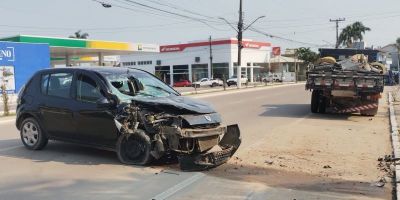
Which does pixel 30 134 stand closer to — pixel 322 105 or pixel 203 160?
pixel 203 160

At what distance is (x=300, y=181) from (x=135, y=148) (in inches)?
105

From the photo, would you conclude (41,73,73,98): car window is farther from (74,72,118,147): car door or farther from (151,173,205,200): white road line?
(151,173,205,200): white road line

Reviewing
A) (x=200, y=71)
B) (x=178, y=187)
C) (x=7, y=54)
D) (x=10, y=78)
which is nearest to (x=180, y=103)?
(x=178, y=187)

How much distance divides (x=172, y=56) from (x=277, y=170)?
76.3 metres

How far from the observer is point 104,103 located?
8367 mm

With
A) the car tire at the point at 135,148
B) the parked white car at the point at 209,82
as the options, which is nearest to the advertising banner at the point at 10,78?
the car tire at the point at 135,148

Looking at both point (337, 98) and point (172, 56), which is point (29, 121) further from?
point (172, 56)

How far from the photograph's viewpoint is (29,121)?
955 cm

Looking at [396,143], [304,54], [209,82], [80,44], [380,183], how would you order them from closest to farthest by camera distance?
[380,183] < [396,143] < [80,44] < [209,82] < [304,54]

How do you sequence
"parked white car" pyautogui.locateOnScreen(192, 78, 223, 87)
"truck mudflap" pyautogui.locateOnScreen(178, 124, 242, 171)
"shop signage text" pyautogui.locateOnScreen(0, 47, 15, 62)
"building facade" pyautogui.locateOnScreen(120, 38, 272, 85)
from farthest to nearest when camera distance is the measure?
"building facade" pyautogui.locateOnScreen(120, 38, 272, 85) < "parked white car" pyautogui.locateOnScreen(192, 78, 223, 87) < "shop signage text" pyautogui.locateOnScreen(0, 47, 15, 62) < "truck mudflap" pyautogui.locateOnScreen(178, 124, 242, 171)

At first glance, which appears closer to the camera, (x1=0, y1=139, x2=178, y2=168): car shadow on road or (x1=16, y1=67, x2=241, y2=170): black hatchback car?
(x1=16, y1=67, x2=241, y2=170): black hatchback car

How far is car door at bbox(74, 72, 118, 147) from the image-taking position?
27.5 feet

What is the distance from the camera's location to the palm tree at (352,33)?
293 feet

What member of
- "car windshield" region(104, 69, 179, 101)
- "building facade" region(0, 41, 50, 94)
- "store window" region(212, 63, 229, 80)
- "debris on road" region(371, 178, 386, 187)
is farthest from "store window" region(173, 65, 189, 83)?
"debris on road" region(371, 178, 386, 187)
